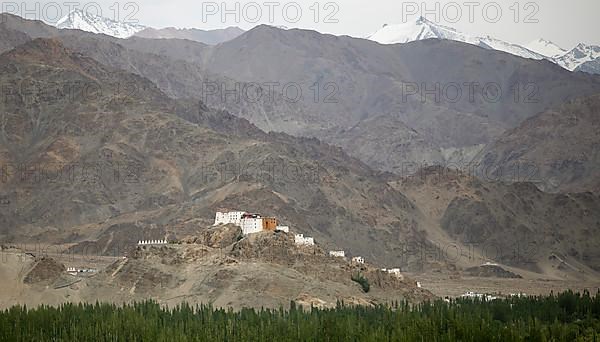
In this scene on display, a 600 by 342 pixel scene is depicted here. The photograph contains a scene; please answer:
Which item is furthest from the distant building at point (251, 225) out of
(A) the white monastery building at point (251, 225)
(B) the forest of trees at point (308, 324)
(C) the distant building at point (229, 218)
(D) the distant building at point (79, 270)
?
(B) the forest of trees at point (308, 324)

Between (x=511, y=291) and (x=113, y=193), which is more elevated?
(x=113, y=193)

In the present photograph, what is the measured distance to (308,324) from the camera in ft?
249

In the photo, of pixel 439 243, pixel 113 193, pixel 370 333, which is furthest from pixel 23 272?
pixel 439 243

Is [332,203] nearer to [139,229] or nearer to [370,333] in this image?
[139,229]

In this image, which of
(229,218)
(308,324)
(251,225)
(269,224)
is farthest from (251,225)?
(308,324)

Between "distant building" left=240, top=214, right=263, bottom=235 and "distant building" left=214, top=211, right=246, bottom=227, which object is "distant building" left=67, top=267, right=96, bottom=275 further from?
"distant building" left=240, top=214, right=263, bottom=235

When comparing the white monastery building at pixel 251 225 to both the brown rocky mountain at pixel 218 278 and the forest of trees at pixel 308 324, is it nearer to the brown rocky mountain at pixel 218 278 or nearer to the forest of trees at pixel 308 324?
the brown rocky mountain at pixel 218 278

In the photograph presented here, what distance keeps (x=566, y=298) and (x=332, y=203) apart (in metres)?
98.3

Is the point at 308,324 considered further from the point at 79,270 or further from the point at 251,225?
the point at 79,270

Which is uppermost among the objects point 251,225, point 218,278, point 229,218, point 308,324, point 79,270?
point 229,218

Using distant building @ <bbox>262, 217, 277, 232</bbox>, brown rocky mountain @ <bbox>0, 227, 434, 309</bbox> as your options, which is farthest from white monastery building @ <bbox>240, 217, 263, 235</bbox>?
brown rocky mountain @ <bbox>0, 227, 434, 309</bbox>

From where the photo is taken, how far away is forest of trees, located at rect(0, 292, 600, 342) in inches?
2724

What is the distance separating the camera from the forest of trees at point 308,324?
227 ft

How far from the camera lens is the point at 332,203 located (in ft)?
632
